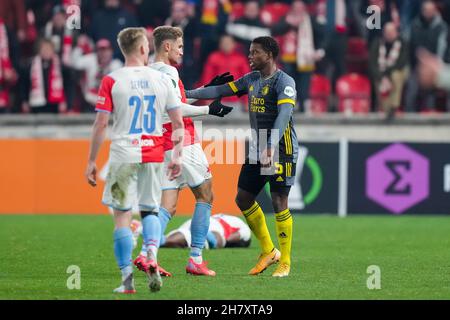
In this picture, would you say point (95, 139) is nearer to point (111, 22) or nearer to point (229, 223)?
point (229, 223)

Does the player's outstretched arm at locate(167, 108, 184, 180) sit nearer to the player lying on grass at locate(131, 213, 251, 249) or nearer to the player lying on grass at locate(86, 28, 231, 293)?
the player lying on grass at locate(86, 28, 231, 293)

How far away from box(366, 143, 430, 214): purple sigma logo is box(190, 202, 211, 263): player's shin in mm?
8792

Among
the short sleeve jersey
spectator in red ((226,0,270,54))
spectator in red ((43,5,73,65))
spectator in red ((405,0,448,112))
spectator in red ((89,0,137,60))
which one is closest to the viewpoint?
the short sleeve jersey

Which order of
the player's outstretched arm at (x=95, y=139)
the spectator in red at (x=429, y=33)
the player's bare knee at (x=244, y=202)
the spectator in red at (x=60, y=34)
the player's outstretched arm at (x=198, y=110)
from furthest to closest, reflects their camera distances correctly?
the spectator in red at (x=60, y=34) < the spectator in red at (x=429, y=33) < the player's bare knee at (x=244, y=202) < the player's outstretched arm at (x=198, y=110) < the player's outstretched arm at (x=95, y=139)

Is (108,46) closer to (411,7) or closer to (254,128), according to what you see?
(411,7)

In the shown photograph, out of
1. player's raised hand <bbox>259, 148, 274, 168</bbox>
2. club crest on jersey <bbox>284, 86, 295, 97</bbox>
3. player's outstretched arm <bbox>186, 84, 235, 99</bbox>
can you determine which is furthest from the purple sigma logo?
player's raised hand <bbox>259, 148, 274, 168</bbox>

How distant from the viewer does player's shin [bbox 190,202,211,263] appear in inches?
432

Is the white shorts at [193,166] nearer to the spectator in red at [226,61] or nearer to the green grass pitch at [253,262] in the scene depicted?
the green grass pitch at [253,262]

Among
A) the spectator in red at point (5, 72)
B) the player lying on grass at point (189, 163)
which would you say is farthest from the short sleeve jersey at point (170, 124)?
the spectator in red at point (5, 72)

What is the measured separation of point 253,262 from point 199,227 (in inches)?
52.8

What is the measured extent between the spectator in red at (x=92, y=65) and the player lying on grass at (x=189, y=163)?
921 cm

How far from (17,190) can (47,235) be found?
13.7ft

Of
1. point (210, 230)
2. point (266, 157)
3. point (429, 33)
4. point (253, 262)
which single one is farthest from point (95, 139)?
point (429, 33)

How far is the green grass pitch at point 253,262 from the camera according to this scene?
9391mm
